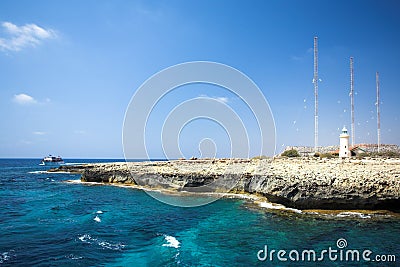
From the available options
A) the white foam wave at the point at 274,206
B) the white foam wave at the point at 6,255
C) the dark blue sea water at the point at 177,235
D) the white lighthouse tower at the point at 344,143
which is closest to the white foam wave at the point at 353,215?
the dark blue sea water at the point at 177,235

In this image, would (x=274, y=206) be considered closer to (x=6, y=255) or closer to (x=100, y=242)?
(x=100, y=242)

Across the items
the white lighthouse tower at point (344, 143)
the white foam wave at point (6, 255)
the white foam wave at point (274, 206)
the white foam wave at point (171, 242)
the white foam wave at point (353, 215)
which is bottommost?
the white foam wave at point (6, 255)

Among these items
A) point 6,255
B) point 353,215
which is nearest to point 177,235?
point 6,255

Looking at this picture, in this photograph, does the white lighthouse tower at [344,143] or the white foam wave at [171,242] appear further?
the white lighthouse tower at [344,143]

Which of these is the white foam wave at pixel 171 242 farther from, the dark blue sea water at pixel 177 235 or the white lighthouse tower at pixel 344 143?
the white lighthouse tower at pixel 344 143

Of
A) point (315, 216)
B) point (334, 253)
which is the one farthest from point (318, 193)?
point (334, 253)

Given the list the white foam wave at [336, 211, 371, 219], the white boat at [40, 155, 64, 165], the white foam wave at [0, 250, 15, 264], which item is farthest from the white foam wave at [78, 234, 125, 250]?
the white boat at [40, 155, 64, 165]

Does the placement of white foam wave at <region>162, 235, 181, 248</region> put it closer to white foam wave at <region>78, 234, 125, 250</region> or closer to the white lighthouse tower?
white foam wave at <region>78, 234, 125, 250</region>

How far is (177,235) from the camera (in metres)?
17.3

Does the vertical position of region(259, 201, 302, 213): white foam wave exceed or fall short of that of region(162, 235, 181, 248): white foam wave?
it exceeds it

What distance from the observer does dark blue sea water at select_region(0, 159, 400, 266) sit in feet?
43.1

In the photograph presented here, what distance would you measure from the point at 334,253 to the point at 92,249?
12.7 meters

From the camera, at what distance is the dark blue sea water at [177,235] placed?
1315 cm

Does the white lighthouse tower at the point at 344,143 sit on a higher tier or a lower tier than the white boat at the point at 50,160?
higher
